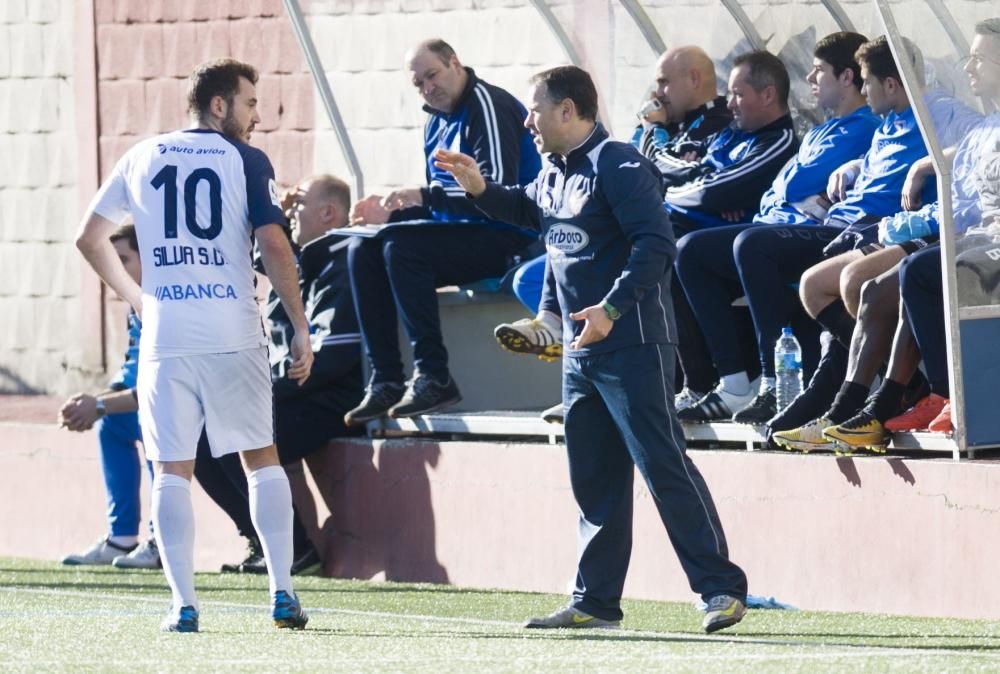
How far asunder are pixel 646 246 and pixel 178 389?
1.58 m

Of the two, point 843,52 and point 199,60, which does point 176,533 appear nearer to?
point 843,52

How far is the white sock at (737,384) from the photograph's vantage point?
27.0 feet

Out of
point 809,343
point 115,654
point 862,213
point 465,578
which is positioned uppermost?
point 862,213

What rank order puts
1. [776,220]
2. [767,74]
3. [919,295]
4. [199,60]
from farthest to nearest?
[199,60] → [767,74] → [776,220] → [919,295]

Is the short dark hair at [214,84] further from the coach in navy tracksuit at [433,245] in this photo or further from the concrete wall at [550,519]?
the concrete wall at [550,519]

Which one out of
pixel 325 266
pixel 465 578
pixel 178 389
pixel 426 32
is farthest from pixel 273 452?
pixel 426 32

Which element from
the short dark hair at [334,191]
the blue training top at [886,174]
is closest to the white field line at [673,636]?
the blue training top at [886,174]

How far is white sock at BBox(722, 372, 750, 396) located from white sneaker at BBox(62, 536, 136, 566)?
3419 mm

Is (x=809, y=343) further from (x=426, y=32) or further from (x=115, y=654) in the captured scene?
(x=426, y=32)

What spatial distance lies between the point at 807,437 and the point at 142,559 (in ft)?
12.1

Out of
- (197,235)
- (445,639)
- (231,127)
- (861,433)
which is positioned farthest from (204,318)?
(861,433)

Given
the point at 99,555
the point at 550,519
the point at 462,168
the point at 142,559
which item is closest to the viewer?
the point at 462,168

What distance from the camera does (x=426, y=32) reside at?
1165 cm

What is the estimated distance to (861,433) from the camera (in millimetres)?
7379
